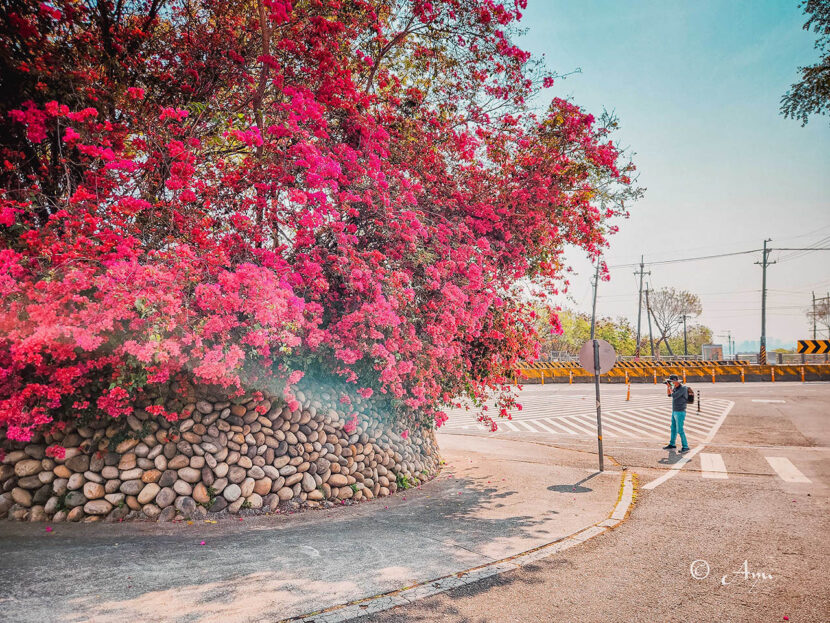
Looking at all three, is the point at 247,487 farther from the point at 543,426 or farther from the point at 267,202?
the point at 543,426

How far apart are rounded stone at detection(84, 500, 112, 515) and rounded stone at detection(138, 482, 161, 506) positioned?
1.19 feet

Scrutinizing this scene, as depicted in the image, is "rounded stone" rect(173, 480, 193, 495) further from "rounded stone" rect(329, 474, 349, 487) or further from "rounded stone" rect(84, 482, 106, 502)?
"rounded stone" rect(329, 474, 349, 487)

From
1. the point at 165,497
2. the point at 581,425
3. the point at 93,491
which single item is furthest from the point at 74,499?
the point at 581,425

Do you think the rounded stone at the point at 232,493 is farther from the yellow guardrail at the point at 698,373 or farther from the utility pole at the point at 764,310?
the utility pole at the point at 764,310

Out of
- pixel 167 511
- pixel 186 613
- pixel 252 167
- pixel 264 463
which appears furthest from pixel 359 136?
pixel 186 613

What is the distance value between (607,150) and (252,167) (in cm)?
673

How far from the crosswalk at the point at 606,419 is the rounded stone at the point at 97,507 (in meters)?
12.6

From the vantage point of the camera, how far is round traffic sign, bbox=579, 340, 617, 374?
33.2ft

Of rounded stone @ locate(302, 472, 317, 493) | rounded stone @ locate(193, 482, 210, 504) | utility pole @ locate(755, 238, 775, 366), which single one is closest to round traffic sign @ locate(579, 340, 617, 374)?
rounded stone @ locate(302, 472, 317, 493)

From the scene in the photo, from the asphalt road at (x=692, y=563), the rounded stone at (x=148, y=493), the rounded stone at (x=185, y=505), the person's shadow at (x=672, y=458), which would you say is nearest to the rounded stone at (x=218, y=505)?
the rounded stone at (x=185, y=505)

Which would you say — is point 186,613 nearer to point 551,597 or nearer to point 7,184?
point 551,597

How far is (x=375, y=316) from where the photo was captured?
666 centimetres

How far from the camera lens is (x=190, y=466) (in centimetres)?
641

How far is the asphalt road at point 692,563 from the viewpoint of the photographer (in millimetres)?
3879
